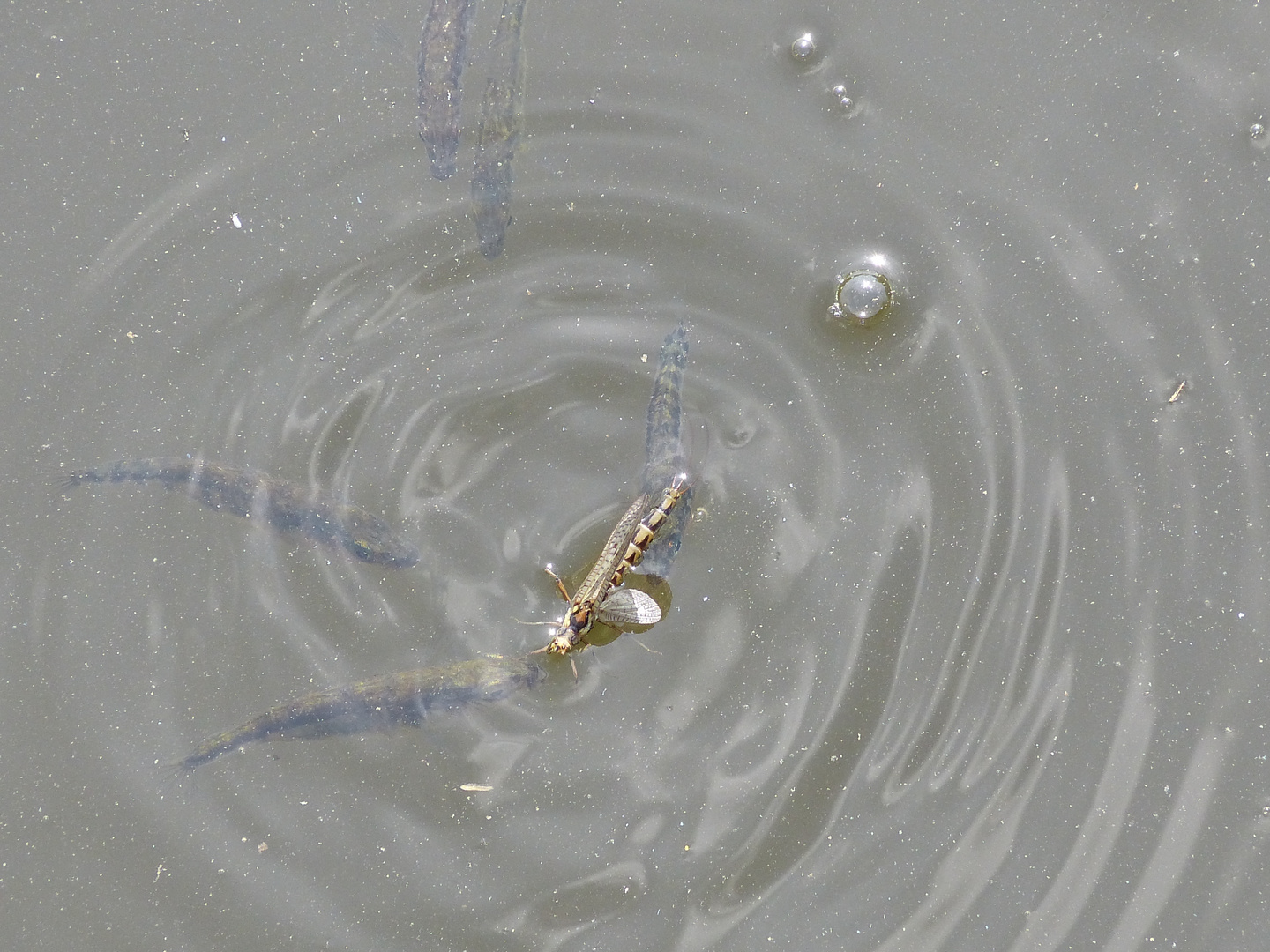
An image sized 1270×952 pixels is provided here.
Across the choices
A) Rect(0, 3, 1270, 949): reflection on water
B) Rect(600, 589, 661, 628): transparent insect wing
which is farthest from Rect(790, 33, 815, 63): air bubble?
Rect(600, 589, 661, 628): transparent insect wing

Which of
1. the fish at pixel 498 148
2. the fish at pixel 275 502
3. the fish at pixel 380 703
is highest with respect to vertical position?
the fish at pixel 498 148

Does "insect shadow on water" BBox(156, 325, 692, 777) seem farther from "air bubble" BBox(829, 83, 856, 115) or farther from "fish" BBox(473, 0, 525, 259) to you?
"air bubble" BBox(829, 83, 856, 115)

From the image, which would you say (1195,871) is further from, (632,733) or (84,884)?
(84,884)

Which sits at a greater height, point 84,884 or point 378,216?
point 378,216

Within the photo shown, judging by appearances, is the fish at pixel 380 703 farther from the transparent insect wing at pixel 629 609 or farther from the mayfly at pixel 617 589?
the transparent insect wing at pixel 629 609

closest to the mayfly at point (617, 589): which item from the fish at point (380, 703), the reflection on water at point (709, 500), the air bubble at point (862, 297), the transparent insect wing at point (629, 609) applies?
the transparent insect wing at point (629, 609)

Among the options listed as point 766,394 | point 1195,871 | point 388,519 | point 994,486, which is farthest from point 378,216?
point 1195,871

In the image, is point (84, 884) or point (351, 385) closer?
point (84, 884)
